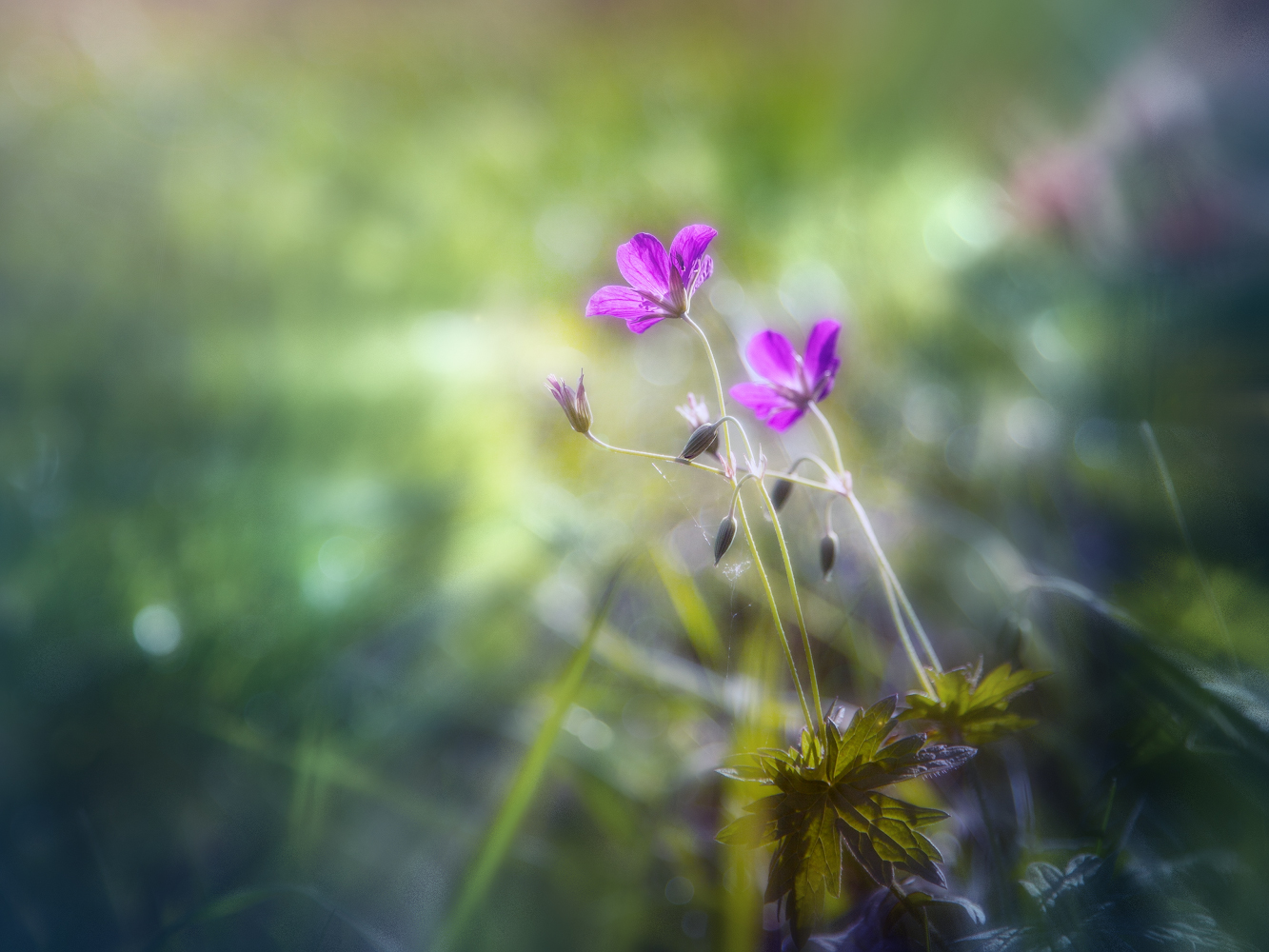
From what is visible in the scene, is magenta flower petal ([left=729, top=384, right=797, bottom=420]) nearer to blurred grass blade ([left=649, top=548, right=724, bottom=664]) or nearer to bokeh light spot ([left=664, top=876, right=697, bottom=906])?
blurred grass blade ([left=649, top=548, right=724, bottom=664])

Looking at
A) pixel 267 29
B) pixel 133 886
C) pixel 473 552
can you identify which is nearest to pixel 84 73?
pixel 267 29

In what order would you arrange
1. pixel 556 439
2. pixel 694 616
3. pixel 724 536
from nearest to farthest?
1. pixel 724 536
2. pixel 694 616
3. pixel 556 439

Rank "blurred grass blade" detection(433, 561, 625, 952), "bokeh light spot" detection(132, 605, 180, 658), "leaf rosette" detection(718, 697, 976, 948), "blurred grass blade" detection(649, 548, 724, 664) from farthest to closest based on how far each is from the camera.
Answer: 1. "bokeh light spot" detection(132, 605, 180, 658)
2. "blurred grass blade" detection(649, 548, 724, 664)
3. "blurred grass blade" detection(433, 561, 625, 952)
4. "leaf rosette" detection(718, 697, 976, 948)

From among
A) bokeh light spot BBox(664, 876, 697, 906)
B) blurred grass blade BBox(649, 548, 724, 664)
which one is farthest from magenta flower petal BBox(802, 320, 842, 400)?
bokeh light spot BBox(664, 876, 697, 906)

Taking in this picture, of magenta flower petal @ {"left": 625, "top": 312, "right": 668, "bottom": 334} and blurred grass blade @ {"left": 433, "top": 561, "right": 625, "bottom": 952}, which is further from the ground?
magenta flower petal @ {"left": 625, "top": 312, "right": 668, "bottom": 334}

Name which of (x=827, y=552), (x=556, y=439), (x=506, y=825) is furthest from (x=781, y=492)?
(x=556, y=439)

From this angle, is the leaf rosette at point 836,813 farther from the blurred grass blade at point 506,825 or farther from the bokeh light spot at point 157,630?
the bokeh light spot at point 157,630

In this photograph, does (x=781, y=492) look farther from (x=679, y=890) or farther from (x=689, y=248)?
(x=679, y=890)

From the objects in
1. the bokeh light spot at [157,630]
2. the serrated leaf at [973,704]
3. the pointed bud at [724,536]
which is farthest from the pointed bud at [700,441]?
the bokeh light spot at [157,630]
